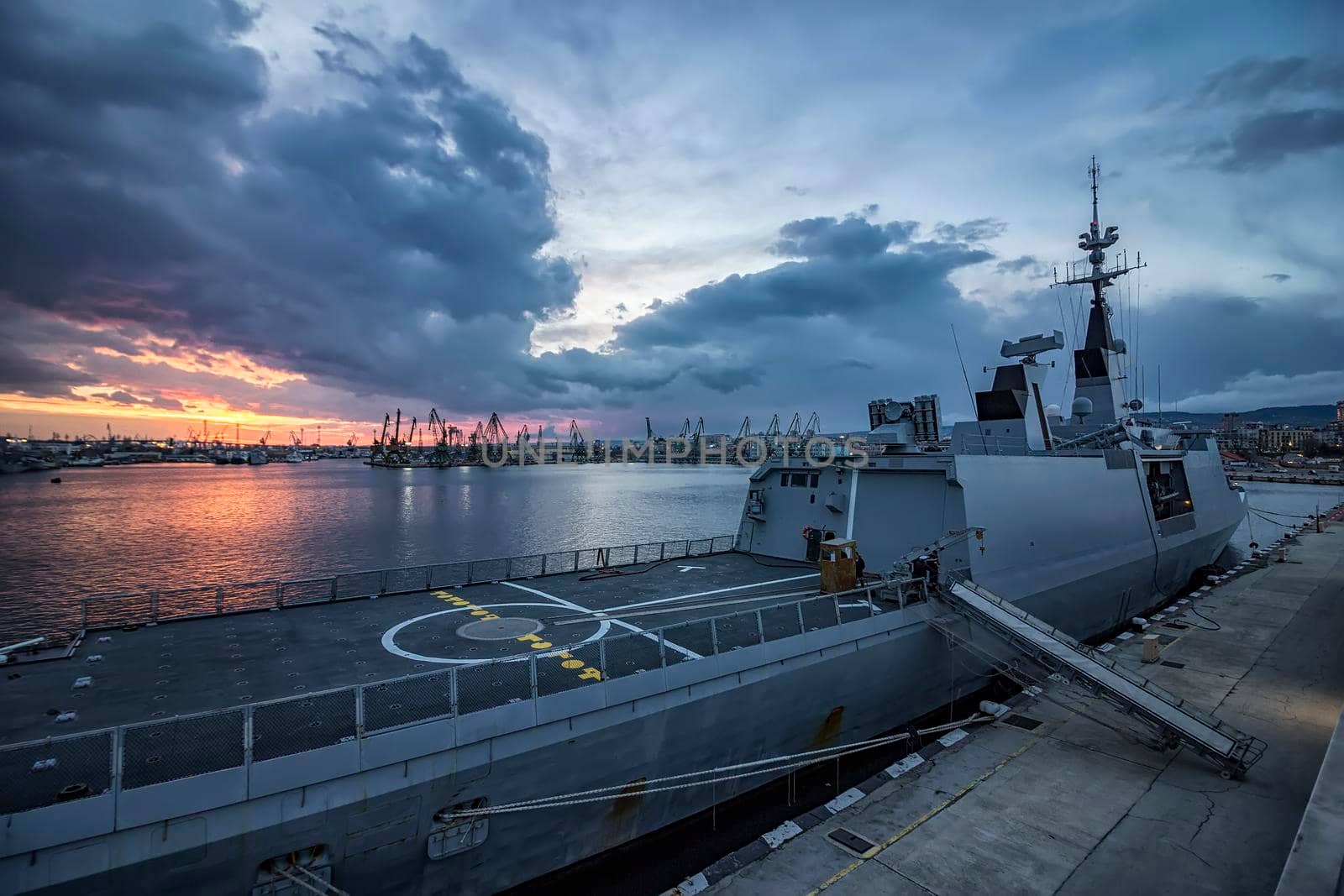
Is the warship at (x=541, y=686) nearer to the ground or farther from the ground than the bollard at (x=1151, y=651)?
farther from the ground

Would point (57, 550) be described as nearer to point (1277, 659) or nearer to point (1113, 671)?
point (1113, 671)

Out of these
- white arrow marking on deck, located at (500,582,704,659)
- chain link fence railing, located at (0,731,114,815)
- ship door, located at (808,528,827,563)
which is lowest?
white arrow marking on deck, located at (500,582,704,659)

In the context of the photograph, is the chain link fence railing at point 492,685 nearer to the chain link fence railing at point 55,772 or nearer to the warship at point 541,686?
the warship at point 541,686

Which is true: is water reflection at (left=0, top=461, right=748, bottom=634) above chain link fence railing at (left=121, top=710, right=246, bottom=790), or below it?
below

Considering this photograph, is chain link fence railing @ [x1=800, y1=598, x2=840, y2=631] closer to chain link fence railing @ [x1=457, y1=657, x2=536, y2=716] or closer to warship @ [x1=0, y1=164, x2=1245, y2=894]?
warship @ [x1=0, y1=164, x2=1245, y2=894]

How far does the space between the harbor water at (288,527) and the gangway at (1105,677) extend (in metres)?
33.5

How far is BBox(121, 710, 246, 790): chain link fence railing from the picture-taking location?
22.5 ft

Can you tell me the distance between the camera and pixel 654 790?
9.52 meters

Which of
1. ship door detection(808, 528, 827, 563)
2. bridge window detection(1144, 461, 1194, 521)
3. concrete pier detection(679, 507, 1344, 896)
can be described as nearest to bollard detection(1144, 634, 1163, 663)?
concrete pier detection(679, 507, 1344, 896)

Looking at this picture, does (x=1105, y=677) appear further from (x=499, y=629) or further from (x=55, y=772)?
(x=55, y=772)

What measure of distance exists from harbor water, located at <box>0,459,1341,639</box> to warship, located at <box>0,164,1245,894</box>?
936 inches

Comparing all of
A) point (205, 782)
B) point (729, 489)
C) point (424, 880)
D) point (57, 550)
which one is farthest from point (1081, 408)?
point (729, 489)

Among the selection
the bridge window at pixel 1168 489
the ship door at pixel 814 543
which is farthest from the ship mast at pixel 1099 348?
the ship door at pixel 814 543

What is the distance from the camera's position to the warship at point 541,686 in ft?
22.2
